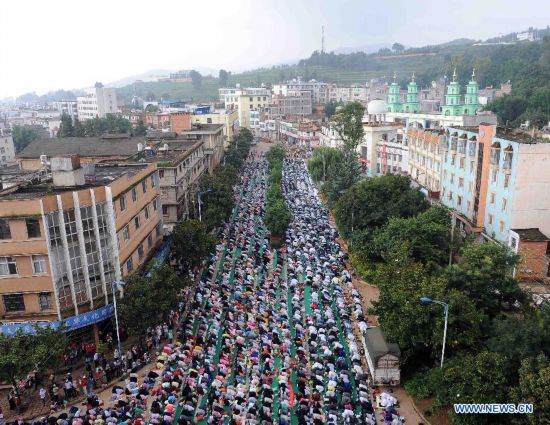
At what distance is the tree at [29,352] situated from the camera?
19.5 m

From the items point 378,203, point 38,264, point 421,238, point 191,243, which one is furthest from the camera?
point 378,203

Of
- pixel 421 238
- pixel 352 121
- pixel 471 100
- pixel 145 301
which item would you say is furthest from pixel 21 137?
pixel 421 238

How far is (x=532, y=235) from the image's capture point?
31.2m

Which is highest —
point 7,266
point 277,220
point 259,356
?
point 7,266

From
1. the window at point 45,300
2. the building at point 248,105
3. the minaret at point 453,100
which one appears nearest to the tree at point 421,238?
the window at point 45,300

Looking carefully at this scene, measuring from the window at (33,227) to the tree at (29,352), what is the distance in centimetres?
442

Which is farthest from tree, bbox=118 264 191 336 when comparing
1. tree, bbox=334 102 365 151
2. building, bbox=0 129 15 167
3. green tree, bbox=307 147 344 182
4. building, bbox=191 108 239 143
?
building, bbox=0 129 15 167

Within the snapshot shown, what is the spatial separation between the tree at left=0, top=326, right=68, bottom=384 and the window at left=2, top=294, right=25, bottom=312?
362 centimetres

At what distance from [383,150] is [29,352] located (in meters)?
52.3

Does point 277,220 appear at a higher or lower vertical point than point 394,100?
lower

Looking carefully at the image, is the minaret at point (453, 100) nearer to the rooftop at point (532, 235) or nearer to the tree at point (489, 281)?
the rooftop at point (532, 235)

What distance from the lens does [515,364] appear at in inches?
727

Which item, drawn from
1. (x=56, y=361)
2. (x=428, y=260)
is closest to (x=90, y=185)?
(x=56, y=361)

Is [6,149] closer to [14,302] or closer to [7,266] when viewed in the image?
[14,302]
